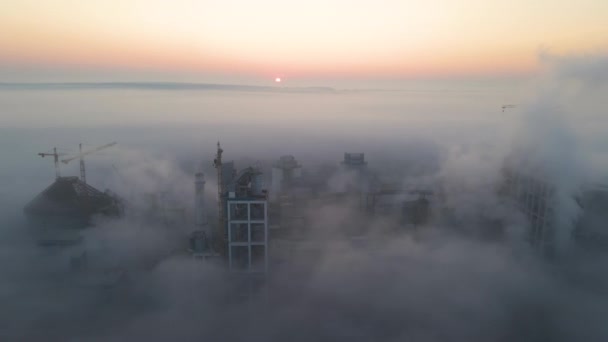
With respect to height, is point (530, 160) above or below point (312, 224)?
above

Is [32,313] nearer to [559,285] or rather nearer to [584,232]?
[559,285]

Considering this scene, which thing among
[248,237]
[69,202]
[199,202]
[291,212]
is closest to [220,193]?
[199,202]

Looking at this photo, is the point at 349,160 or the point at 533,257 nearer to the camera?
the point at 533,257

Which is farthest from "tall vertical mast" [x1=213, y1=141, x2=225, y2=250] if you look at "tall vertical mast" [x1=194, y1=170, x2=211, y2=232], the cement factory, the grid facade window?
"tall vertical mast" [x1=194, y1=170, x2=211, y2=232]

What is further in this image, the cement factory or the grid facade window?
the cement factory

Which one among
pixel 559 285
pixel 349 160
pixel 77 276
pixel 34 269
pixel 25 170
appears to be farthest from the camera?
pixel 25 170

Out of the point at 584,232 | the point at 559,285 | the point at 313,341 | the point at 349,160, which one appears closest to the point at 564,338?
the point at 559,285

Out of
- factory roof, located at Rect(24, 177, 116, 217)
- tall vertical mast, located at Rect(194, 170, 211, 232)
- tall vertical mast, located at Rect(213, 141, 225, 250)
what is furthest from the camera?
factory roof, located at Rect(24, 177, 116, 217)

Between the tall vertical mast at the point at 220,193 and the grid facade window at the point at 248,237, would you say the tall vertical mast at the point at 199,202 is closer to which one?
the tall vertical mast at the point at 220,193

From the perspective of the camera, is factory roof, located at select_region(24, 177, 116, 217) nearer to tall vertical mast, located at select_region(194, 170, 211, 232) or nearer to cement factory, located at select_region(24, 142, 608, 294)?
cement factory, located at select_region(24, 142, 608, 294)
